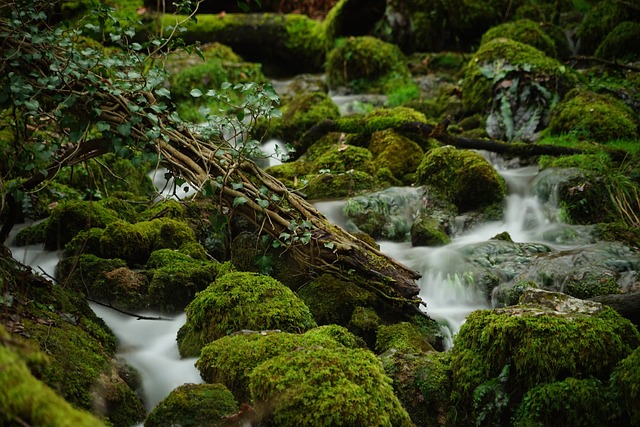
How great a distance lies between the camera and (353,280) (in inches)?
188

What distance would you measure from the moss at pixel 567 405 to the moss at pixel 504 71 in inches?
268

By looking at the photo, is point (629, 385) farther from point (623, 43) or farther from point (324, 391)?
point (623, 43)

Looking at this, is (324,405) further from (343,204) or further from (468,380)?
(343,204)

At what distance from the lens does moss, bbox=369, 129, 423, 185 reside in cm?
795

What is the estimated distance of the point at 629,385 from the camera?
10.5 ft

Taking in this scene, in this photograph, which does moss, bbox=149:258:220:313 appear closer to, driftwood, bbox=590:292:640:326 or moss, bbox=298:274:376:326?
moss, bbox=298:274:376:326

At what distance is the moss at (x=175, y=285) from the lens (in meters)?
4.93

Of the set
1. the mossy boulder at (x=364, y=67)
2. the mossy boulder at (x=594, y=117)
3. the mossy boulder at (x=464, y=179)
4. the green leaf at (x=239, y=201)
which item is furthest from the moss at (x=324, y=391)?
the mossy boulder at (x=364, y=67)

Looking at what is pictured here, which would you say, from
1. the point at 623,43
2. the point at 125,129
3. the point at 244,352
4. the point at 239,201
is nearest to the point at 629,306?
the point at 244,352

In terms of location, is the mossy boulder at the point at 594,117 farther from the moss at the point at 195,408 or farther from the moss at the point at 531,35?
the moss at the point at 195,408

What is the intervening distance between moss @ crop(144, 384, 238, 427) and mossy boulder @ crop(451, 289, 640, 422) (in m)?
1.41

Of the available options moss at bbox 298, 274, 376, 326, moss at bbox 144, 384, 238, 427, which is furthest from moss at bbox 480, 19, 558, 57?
moss at bbox 144, 384, 238, 427

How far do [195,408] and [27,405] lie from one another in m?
1.35

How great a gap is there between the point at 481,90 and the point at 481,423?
24.0ft
